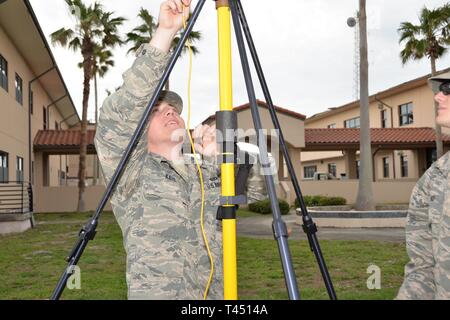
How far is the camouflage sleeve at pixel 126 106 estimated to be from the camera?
1.70 meters

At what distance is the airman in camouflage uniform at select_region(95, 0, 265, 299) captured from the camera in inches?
68.2

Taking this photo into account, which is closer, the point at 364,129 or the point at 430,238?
the point at 430,238

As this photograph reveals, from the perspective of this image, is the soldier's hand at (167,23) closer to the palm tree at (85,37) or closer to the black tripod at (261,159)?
the black tripod at (261,159)

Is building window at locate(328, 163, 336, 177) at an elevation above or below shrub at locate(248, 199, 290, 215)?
above

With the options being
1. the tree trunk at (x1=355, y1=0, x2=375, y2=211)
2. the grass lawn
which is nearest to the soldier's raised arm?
the grass lawn

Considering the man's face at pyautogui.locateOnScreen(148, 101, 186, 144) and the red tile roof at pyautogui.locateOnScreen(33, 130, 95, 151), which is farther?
the red tile roof at pyautogui.locateOnScreen(33, 130, 95, 151)

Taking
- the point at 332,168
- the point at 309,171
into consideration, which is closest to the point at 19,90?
the point at 332,168

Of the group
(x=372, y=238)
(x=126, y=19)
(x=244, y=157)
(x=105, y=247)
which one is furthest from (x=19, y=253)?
(x=126, y=19)

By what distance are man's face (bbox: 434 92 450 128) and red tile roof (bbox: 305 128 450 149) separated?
78.7 feet

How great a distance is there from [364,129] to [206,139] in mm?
13435

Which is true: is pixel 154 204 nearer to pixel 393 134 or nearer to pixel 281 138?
pixel 281 138

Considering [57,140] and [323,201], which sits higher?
[57,140]

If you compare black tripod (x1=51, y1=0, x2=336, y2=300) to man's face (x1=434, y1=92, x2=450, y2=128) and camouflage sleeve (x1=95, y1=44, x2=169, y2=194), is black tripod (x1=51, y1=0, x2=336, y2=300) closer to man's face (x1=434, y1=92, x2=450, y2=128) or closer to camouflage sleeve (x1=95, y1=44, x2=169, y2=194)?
camouflage sleeve (x1=95, y1=44, x2=169, y2=194)

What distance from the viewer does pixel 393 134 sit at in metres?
27.4
